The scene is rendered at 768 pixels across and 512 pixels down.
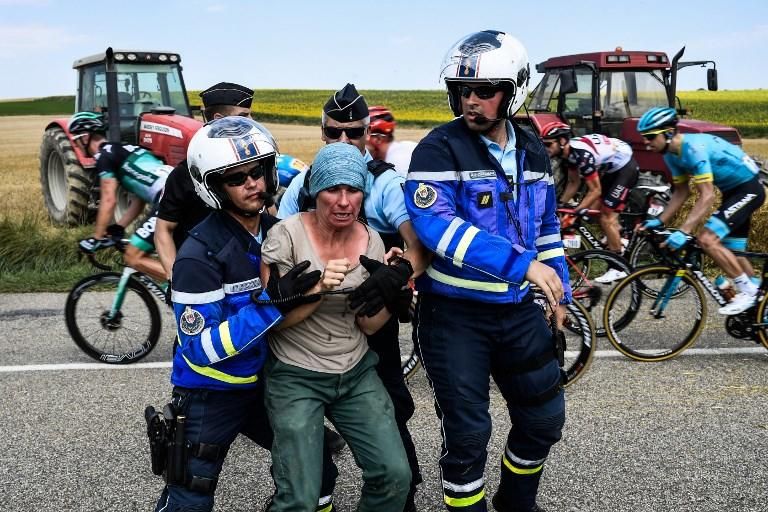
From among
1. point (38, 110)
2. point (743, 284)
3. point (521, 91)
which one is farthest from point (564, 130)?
point (38, 110)

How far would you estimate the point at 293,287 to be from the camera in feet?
9.68

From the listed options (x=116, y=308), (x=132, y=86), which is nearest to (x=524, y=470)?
(x=116, y=308)

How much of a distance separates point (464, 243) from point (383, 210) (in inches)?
28.5

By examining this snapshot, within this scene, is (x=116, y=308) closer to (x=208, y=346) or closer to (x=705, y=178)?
(x=208, y=346)

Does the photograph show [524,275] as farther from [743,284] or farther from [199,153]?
[743,284]

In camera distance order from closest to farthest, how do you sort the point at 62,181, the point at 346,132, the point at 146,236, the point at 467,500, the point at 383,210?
1. the point at 467,500
2. the point at 383,210
3. the point at 346,132
4. the point at 146,236
5. the point at 62,181

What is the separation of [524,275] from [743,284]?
411cm

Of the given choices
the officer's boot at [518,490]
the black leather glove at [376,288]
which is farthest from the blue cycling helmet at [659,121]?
the black leather glove at [376,288]

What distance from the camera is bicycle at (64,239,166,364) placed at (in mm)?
6602

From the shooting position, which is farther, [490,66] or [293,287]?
[490,66]

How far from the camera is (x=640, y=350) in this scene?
22.3 feet

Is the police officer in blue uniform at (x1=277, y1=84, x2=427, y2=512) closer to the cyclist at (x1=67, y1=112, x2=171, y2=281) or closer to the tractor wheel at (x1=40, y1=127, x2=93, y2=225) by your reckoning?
the cyclist at (x1=67, y1=112, x2=171, y2=281)

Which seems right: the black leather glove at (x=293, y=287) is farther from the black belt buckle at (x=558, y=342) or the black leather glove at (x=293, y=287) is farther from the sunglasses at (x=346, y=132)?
the sunglasses at (x=346, y=132)

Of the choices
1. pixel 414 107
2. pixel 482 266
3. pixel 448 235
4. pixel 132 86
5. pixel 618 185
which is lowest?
pixel 618 185
